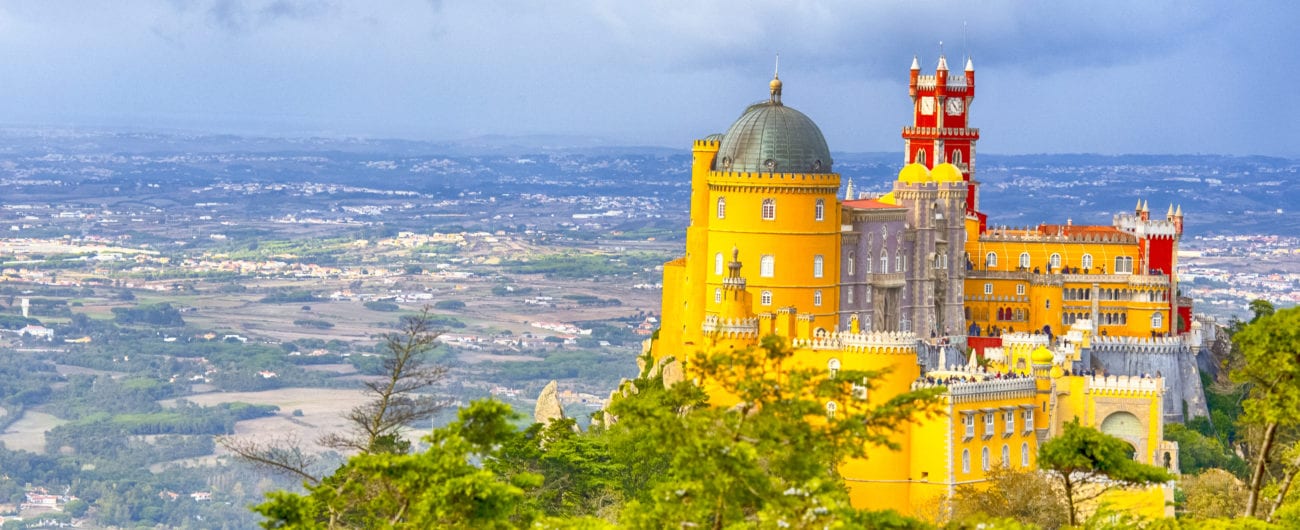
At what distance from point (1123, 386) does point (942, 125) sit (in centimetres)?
3060

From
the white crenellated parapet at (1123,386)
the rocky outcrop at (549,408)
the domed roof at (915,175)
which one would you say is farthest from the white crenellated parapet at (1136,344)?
the rocky outcrop at (549,408)

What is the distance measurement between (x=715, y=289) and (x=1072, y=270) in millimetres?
21986

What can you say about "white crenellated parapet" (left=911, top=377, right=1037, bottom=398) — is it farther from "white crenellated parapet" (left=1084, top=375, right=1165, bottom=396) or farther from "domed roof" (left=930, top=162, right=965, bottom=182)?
"domed roof" (left=930, top=162, right=965, bottom=182)

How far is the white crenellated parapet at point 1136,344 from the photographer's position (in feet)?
360

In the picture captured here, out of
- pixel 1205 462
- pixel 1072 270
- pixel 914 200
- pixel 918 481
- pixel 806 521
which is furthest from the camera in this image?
pixel 1072 270

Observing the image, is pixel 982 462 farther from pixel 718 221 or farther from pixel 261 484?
pixel 261 484

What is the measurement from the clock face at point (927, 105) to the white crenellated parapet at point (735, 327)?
1242 inches

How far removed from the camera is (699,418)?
1902 inches

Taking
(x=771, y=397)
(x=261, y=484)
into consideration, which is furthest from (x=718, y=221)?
(x=261, y=484)

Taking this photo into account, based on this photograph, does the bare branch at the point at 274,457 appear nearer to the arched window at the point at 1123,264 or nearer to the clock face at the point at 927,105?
the arched window at the point at 1123,264

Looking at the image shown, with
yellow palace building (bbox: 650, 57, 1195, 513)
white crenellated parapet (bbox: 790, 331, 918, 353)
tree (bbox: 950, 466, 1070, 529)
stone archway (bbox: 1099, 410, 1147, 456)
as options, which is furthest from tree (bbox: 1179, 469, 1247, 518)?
white crenellated parapet (bbox: 790, 331, 918, 353)

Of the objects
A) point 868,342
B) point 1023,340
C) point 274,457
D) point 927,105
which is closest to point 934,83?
point 927,105

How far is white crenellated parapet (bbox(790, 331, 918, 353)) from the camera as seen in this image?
9112 cm

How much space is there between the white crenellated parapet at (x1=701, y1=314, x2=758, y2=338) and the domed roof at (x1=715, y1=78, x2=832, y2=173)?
7.38 meters
